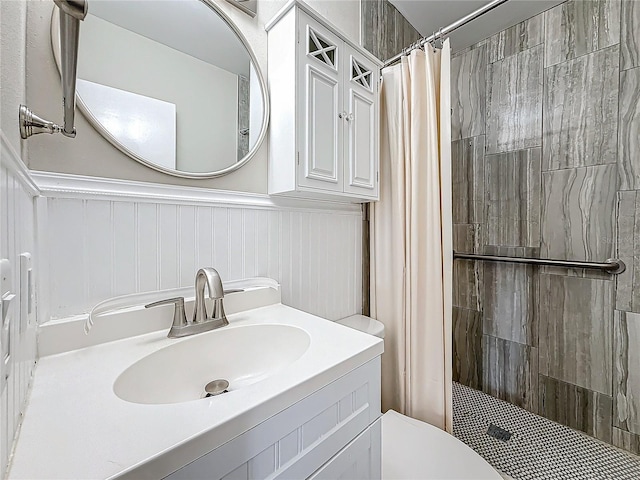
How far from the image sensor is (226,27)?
100cm

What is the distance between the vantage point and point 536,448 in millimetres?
1362

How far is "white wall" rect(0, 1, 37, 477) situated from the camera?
36 cm

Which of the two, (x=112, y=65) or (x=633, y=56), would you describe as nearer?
(x=112, y=65)

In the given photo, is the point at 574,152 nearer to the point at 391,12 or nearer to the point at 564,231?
the point at 564,231

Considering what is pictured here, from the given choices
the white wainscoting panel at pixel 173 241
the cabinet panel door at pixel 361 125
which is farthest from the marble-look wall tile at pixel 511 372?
the cabinet panel door at pixel 361 125

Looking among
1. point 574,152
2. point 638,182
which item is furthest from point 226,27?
point 638,182

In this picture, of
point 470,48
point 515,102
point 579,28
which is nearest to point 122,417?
point 515,102

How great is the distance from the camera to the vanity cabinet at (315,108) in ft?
3.38

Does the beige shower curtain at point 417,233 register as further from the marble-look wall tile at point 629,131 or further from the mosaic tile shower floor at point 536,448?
the marble-look wall tile at point 629,131

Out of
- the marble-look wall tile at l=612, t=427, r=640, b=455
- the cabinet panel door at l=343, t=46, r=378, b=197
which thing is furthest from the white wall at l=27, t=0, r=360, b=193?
the marble-look wall tile at l=612, t=427, r=640, b=455

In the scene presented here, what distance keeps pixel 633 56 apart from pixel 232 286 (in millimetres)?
1986

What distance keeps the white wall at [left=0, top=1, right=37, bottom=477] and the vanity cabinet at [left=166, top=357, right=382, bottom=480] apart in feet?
0.74

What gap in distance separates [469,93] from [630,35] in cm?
71

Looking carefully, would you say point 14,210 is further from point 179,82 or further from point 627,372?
point 627,372
